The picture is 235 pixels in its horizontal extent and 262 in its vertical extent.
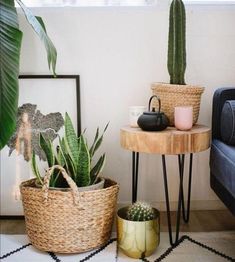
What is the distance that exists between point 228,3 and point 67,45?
37.3 inches

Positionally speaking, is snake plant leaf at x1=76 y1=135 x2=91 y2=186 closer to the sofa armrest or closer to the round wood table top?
the round wood table top

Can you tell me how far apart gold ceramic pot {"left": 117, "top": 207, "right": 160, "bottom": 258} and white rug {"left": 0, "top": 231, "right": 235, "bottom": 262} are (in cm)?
4

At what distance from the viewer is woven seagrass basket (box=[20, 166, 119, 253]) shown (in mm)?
1641

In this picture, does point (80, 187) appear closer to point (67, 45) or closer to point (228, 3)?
point (67, 45)

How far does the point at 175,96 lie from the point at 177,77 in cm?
11

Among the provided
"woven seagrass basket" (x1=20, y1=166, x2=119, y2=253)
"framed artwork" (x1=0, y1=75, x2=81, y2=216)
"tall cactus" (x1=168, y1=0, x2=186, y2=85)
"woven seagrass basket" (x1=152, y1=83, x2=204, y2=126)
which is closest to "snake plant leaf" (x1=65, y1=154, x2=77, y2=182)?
"woven seagrass basket" (x1=20, y1=166, x2=119, y2=253)

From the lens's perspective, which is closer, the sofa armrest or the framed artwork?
the sofa armrest

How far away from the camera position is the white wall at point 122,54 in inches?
83.4

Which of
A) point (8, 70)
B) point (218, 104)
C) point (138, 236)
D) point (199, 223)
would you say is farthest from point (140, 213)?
point (8, 70)

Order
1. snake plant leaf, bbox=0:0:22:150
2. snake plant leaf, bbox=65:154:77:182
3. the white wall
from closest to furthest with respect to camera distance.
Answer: snake plant leaf, bbox=0:0:22:150, snake plant leaf, bbox=65:154:77:182, the white wall

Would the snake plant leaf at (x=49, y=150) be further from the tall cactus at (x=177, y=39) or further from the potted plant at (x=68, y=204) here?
the tall cactus at (x=177, y=39)

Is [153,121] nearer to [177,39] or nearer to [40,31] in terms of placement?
[177,39]

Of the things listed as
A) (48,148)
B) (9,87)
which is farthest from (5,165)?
(9,87)

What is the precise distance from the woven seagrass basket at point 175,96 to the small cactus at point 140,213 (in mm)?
450
